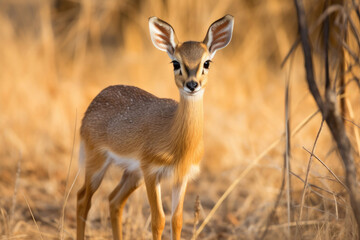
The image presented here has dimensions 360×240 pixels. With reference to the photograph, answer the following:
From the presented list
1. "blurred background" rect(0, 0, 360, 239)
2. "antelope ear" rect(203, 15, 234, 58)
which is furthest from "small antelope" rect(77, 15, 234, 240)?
"blurred background" rect(0, 0, 360, 239)

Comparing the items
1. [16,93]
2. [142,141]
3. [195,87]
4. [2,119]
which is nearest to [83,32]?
[16,93]

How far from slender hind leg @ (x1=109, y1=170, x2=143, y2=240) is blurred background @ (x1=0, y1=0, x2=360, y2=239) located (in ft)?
0.61

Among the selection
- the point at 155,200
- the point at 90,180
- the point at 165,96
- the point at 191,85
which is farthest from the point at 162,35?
the point at 165,96

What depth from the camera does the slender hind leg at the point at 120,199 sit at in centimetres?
457

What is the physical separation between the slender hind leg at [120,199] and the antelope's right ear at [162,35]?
3.73ft

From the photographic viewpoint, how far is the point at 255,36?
9.44 meters

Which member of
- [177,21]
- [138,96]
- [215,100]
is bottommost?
[215,100]

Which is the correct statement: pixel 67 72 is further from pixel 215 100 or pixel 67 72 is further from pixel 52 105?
pixel 215 100

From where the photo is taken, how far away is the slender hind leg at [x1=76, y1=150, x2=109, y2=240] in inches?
180

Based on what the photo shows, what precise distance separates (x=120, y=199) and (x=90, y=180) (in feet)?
0.98

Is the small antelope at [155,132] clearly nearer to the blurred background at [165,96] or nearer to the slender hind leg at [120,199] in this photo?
the slender hind leg at [120,199]

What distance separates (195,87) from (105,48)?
9.64 m

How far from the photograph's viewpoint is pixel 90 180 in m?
4.59

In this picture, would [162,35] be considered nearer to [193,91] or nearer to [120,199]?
[193,91]
